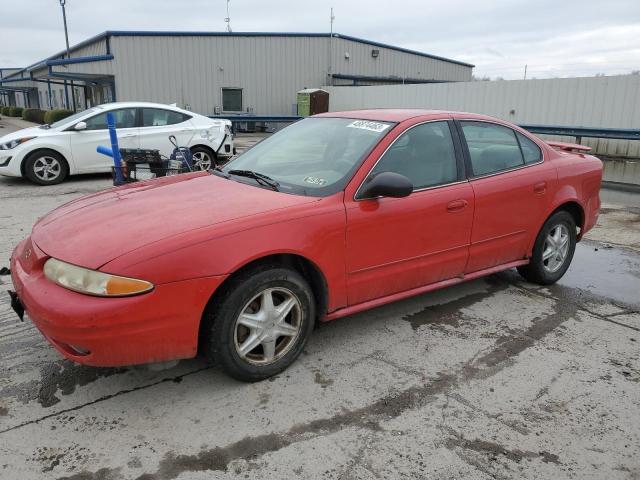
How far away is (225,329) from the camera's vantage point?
9.11 feet

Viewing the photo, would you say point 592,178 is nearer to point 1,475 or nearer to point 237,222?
point 237,222

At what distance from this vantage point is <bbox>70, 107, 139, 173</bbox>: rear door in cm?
924

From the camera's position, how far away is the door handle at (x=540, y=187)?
14.0 ft

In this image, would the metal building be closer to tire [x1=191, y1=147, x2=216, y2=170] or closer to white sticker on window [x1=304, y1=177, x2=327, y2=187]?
tire [x1=191, y1=147, x2=216, y2=170]

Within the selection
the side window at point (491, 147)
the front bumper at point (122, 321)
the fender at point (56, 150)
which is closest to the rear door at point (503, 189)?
the side window at point (491, 147)

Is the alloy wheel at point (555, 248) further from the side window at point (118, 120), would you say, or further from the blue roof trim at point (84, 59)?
the blue roof trim at point (84, 59)

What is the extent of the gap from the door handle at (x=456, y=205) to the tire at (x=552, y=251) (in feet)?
3.59

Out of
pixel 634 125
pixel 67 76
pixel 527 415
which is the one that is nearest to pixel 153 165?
pixel 527 415

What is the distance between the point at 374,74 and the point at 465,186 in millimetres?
26657

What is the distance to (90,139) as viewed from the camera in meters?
9.28

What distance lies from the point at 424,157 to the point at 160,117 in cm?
740

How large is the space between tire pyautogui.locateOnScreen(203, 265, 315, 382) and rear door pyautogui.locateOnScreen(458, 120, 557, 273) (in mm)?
1573

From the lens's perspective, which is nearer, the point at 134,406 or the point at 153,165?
the point at 134,406

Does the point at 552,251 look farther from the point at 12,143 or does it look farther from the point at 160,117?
the point at 12,143
